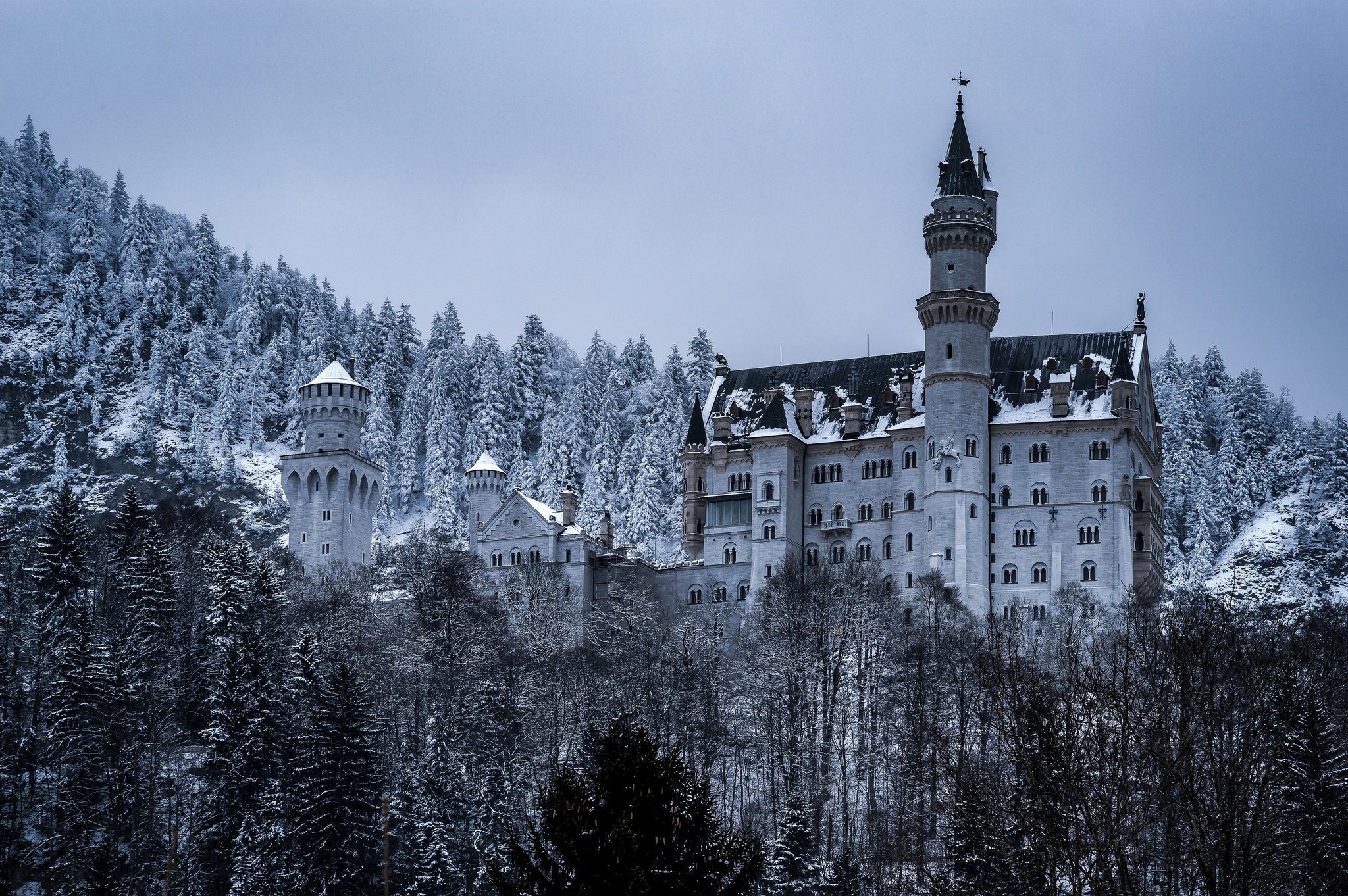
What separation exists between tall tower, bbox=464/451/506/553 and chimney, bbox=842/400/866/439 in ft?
66.8

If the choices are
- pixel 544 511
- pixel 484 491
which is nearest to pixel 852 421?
pixel 544 511

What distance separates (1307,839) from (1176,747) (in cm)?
908

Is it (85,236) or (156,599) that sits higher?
(85,236)

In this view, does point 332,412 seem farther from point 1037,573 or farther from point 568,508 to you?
point 1037,573

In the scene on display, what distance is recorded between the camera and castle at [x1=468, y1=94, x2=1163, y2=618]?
101625 mm

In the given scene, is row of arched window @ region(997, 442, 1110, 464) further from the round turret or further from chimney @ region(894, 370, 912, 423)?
the round turret

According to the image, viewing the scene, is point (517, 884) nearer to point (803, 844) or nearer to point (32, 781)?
point (803, 844)

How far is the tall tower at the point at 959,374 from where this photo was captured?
332 feet

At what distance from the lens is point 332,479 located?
119 meters

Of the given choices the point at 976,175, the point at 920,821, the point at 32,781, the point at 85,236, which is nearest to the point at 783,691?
the point at 920,821

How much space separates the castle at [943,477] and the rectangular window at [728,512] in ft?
0.31

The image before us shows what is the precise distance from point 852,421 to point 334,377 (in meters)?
33.5

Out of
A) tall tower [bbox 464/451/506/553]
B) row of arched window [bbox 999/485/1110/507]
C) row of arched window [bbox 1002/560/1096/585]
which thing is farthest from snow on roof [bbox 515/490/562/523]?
row of arched window [bbox 1002/560/1096/585]

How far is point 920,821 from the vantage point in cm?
6762
